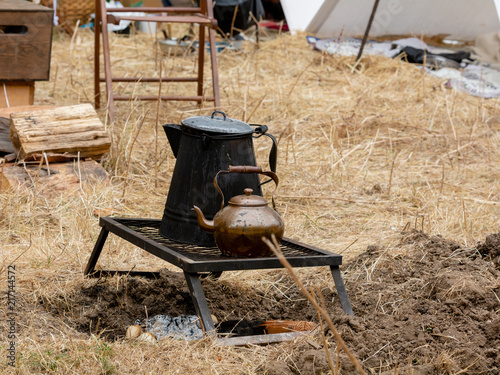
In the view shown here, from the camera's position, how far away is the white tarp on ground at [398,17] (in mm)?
7922

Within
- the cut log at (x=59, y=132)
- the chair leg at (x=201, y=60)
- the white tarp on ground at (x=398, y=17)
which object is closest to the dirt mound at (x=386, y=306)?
the cut log at (x=59, y=132)

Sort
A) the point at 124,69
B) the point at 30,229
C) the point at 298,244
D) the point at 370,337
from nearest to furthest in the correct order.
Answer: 1. the point at 370,337
2. the point at 298,244
3. the point at 30,229
4. the point at 124,69

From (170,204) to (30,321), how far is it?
2.27ft

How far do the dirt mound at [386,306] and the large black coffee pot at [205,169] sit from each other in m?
0.34

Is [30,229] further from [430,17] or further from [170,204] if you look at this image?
[430,17]

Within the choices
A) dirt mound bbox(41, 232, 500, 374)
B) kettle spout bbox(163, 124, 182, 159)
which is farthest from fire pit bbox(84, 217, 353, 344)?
kettle spout bbox(163, 124, 182, 159)

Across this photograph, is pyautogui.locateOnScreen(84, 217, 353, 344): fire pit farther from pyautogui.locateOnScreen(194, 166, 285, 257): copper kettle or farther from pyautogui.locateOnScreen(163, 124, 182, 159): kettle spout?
pyautogui.locateOnScreen(163, 124, 182, 159): kettle spout

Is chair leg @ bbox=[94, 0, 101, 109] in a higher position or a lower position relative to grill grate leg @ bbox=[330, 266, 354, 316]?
higher

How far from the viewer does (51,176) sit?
13.3 feet

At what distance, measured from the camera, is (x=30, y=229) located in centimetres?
353

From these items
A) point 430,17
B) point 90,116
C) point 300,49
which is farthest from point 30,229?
point 430,17

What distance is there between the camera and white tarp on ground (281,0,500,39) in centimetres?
792

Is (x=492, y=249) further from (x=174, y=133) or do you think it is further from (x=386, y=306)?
(x=174, y=133)

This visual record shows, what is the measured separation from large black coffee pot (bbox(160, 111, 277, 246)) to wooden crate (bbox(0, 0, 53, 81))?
2403mm
